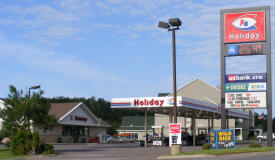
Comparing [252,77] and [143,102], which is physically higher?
[252,77]

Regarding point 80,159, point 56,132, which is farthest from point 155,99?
point 56,132

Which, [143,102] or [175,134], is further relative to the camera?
[143,102]

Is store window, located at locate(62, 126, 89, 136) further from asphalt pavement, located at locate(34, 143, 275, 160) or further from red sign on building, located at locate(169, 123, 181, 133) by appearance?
red sign on building, located at locate(169, 123, 181, 133)

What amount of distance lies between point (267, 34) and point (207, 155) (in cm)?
1047

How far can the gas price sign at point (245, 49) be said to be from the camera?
28.8 m

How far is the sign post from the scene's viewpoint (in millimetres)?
28625

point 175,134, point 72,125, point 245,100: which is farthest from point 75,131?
point 175,134

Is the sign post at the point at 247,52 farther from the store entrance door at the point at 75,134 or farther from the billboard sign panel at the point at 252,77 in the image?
the store entrance door at the point at 75,134

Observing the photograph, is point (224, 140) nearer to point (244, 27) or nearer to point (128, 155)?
point (128, 155)

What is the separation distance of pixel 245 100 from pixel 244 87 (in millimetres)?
898

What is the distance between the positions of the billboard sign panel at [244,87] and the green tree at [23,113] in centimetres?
1401

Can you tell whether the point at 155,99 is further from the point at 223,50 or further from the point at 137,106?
the point at 223,50

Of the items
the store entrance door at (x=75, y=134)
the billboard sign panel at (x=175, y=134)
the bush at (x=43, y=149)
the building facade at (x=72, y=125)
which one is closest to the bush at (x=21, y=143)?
the bush at (x=43, y=149)

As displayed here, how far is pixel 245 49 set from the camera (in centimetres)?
2908
